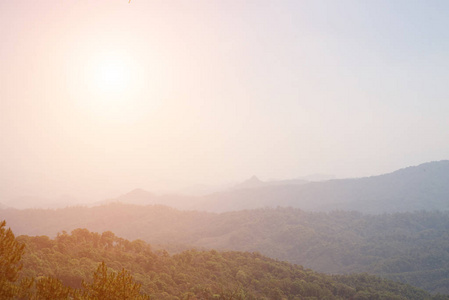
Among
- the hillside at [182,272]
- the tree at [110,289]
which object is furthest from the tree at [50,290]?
the hillside at [182,272]

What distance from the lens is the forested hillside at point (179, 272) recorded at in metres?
42.8

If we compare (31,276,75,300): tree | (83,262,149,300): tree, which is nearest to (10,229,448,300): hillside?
(31,276,75,300): tree

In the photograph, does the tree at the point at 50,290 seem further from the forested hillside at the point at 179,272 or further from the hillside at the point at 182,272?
the hillside at the point at 182,272

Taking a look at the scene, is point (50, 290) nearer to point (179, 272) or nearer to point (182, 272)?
point (179, 272)

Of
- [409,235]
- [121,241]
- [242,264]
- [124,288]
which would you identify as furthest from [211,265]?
[409,235]

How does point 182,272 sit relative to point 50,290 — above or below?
below

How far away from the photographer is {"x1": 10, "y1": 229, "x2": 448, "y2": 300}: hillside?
44503 mm

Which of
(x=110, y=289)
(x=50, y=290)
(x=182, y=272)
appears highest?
(x=50, y=290)

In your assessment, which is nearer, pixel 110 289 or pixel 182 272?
pixel 110 289

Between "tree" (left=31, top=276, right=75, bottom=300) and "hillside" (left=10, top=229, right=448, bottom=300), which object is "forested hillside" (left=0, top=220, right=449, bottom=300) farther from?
"tree" (left=31, top=276, right=75, bottom=300)

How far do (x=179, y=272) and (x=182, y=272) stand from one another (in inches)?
29.5

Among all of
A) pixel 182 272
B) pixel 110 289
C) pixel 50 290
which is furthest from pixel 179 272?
pixel 50 290

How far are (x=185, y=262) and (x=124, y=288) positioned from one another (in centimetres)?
4844

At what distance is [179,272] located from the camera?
2283 inches
